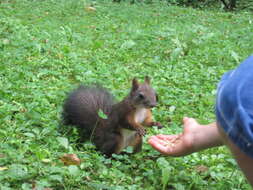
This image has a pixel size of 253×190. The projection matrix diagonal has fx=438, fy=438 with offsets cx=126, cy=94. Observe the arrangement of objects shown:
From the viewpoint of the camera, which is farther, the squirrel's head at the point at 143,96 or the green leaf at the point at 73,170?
the squirrel's head at the point at 143,96

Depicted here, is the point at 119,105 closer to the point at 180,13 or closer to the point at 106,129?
the point at 106,129

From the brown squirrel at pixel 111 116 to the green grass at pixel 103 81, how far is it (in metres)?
0.12

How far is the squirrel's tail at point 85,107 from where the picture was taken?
11.0 feet

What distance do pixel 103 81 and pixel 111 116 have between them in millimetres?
1458

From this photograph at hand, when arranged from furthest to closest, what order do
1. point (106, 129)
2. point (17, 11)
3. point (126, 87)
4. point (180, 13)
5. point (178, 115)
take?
point (180, 13) < point (17, 11) < point (126, 87) < point (178, 115) < point (106, 129)

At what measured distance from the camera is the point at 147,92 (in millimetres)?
3342

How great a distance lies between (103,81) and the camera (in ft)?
15.3

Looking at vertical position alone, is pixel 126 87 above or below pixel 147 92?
below

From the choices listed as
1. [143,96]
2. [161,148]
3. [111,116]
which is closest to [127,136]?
[111,116]

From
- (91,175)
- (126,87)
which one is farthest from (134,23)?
(91,175)

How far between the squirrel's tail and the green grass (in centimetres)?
13

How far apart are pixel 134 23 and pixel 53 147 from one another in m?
6.33

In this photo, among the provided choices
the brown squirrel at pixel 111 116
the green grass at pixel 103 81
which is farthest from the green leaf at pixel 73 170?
the brown squirrel at pixel 111 116

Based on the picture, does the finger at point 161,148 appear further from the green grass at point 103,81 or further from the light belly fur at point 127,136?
the light belly fur at point 127,136
